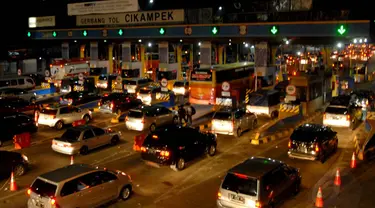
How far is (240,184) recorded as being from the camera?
1148 cm

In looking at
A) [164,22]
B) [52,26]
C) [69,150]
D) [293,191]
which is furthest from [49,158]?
[52,26]

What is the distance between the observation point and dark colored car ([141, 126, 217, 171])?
1562 centimetres

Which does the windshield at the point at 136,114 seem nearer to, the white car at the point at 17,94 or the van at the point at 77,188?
the van at the point at 77,188

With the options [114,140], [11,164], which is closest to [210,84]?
[114,140]

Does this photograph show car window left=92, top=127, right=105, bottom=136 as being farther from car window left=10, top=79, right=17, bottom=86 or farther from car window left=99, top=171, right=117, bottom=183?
car window left=10, top=79, right=17, bottom=86

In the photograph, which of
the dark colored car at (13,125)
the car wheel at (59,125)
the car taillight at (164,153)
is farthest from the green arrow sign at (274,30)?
the car taillight at (164,153)

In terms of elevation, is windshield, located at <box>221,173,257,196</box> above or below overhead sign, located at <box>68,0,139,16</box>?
below

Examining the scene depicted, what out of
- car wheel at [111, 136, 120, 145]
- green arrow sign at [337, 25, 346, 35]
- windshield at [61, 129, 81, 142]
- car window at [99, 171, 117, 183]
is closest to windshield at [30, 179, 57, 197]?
car window at [99, 171, 117, 183]

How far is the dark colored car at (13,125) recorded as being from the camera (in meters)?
20.9

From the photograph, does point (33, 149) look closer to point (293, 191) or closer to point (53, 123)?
point (53, 123)

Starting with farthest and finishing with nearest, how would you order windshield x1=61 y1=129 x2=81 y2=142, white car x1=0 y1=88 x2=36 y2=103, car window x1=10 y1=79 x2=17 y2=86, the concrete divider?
1. car window x1=10 y1=79 x2=17 y2=86
2. white car x1=0 y1=88 x2=36 y2=103
3. the concrete divider
4. windshield x1=61 y1=129 x2=81 y2=142

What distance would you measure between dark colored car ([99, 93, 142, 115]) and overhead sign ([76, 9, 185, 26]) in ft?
24.8

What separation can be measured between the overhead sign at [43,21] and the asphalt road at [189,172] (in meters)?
24.6

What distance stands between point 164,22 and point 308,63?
33447mm
